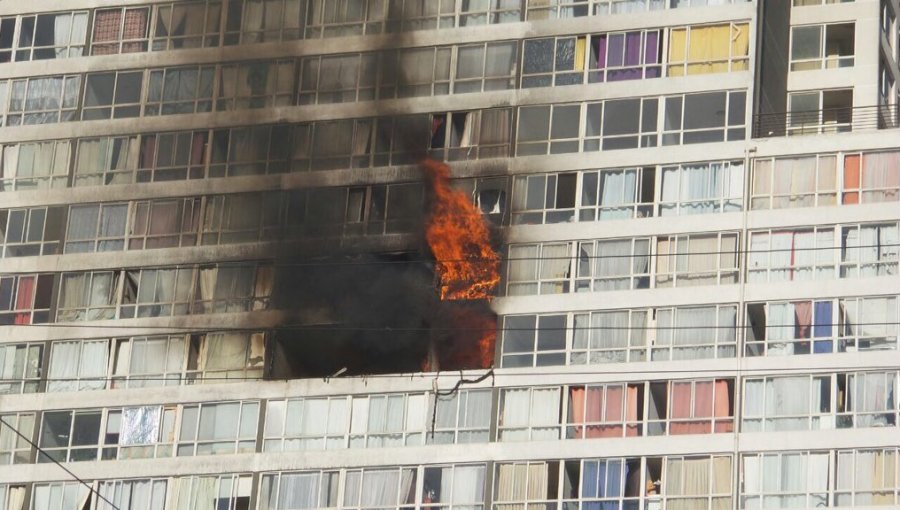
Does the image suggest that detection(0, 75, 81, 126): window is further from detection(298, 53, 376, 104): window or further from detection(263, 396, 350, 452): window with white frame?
detection(263, 396, 350, 452): window with white frame

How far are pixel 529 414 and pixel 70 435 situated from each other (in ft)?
61.5

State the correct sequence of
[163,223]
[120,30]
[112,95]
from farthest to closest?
[120,30] < [112,95] < [163,223]

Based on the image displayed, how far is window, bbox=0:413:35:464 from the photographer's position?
296 ft

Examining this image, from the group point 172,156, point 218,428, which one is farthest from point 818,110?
point 218,428

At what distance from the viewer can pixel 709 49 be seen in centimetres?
8750

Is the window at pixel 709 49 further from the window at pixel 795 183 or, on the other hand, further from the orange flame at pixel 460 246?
the orange flame at pixel 460 246

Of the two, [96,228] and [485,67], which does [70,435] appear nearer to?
[96,228]

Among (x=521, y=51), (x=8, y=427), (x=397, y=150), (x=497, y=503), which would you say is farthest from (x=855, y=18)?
(x=8, y=427)

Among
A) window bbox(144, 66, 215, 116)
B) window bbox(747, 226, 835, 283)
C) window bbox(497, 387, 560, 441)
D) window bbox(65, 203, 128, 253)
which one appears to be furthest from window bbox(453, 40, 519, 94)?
window bbox(65, 203, 128, 253)

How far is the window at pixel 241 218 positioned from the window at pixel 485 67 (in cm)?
879

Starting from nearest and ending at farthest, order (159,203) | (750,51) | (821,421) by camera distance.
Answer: (821,421), (750,51), (159,203)

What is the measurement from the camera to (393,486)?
→ 277 ft

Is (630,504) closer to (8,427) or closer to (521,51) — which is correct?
(521,51)

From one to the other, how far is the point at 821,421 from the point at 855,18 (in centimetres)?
1872
